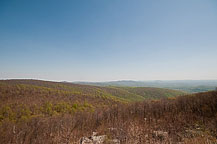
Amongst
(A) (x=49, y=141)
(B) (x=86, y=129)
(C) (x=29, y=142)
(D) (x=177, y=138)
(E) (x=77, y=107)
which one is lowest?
(E) (x=77, y=107)

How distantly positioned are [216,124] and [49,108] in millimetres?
28880

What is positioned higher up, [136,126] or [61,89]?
[136,126]

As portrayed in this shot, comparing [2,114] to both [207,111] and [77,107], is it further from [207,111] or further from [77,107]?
[207,111]

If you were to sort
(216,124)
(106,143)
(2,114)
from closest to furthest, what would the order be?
(106,143) < (216,124) < (2,114)

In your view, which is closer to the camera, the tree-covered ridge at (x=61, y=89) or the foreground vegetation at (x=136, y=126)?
the foreground vegetation at (x=136, y=126)

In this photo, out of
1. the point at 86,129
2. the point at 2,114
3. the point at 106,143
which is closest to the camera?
the point at 106,143

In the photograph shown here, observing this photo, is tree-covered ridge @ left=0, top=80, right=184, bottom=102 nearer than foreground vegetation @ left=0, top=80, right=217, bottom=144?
No

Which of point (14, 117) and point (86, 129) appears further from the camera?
point (14, 117)

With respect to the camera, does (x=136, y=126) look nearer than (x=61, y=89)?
Yes

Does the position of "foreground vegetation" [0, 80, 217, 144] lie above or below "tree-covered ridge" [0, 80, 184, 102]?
above

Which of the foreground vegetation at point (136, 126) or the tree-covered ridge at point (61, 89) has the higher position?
the foreground vegetation at point (136, 126)

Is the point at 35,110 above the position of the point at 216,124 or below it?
below

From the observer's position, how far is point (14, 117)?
18297 millimetres

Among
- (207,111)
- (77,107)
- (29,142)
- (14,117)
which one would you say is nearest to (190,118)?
(207,111)
